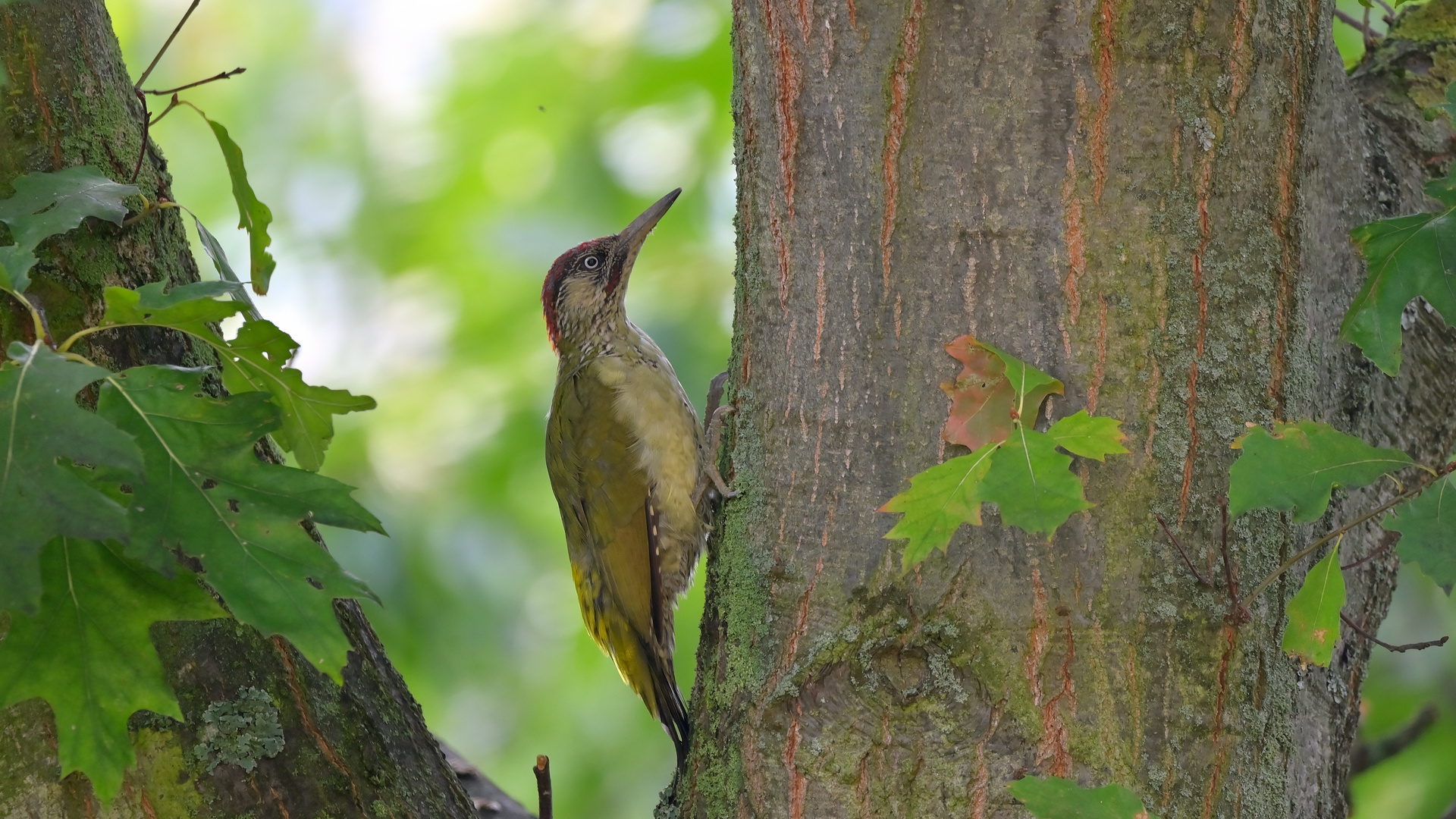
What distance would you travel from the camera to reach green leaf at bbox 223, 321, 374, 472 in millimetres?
1848

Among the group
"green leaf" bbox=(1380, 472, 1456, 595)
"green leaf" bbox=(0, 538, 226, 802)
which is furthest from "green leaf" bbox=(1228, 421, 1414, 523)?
"green leaf" bbox=(0, 538, 226, 802)

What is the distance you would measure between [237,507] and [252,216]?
851 millimetres

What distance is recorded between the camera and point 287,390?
1.92 m

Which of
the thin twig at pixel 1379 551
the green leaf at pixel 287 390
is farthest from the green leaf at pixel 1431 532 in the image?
the green leaf at pixel 287 390

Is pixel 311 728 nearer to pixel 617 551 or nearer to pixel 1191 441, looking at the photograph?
pixel 1191 441

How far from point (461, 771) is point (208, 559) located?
4.62ft

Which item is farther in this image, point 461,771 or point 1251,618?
point 461,771

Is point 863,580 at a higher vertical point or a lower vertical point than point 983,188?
lower

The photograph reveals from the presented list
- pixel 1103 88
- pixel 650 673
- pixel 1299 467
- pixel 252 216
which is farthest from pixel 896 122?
pixel 650 673

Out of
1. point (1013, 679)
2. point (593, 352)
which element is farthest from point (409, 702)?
point (593, 352)

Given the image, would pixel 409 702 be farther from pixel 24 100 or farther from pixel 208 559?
pixel 24 100

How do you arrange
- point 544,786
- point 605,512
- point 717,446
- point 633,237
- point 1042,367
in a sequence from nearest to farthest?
point 1042,367, point 544,786, point 717,446, point 605,512, point 633,237

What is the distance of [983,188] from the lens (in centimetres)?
178

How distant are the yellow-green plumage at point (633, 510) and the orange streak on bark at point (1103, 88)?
1.78 m
